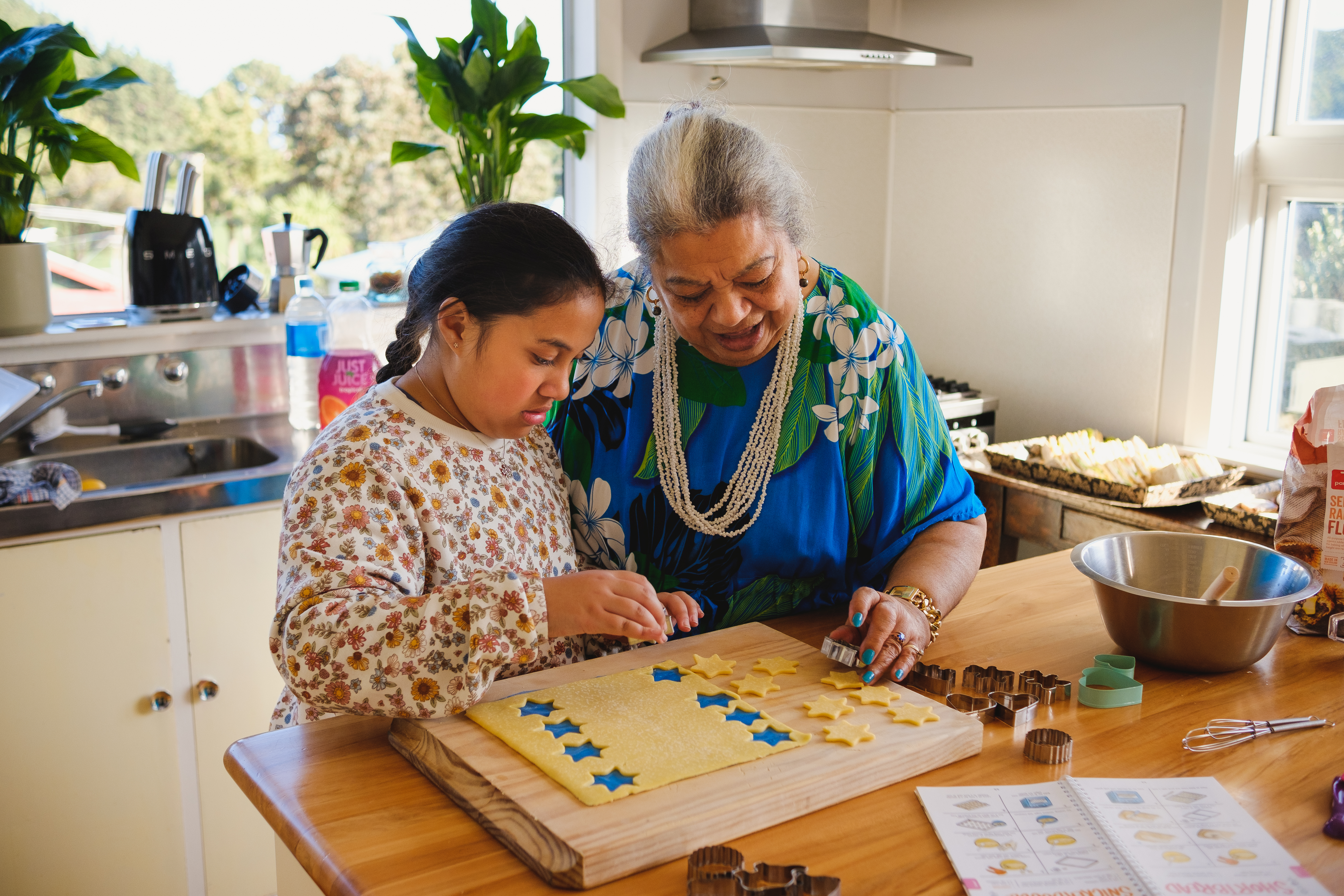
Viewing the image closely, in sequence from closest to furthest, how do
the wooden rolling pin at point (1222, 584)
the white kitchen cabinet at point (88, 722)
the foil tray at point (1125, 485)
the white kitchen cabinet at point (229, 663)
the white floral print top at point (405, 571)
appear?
the white floral print top at point (405, 571), the wooden rolling pin at point (1222, 584), the white kitchen cabinet at point (88, 722), the white kitchen cabinet at point (229, 663), the foil tray at point (1125, 485)

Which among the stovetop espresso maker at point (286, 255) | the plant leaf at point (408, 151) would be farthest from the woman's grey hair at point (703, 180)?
the stovetop espresso maker at point (286, 255)

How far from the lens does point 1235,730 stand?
45.9 inches

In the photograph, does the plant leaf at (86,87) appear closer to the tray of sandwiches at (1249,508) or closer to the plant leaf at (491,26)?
the plant leaf at (491,26)

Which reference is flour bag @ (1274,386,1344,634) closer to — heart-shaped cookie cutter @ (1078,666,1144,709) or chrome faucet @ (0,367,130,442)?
heart-shaped cookie cutter @ (1078,666,1144,709)

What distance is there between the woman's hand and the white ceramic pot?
191 centimetres

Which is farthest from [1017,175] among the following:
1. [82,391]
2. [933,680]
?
[82,391]

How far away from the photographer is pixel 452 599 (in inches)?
42.6

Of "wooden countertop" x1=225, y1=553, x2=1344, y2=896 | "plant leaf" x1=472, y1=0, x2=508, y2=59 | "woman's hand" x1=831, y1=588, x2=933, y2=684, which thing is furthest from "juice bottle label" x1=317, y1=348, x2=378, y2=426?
"woman's hand" x1=831, y1=588, x2=933, y2=684

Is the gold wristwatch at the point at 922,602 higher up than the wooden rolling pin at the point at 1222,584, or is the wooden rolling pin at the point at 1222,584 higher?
the wooden rolling pin at the point at 1222,584

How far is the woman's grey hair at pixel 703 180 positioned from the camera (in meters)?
1.37

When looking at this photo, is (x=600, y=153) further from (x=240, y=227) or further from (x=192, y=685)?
(x=192, y=685)

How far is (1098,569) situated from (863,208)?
7.31 ft

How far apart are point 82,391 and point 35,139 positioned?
1.75 ft

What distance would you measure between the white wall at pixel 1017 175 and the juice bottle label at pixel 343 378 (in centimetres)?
89
